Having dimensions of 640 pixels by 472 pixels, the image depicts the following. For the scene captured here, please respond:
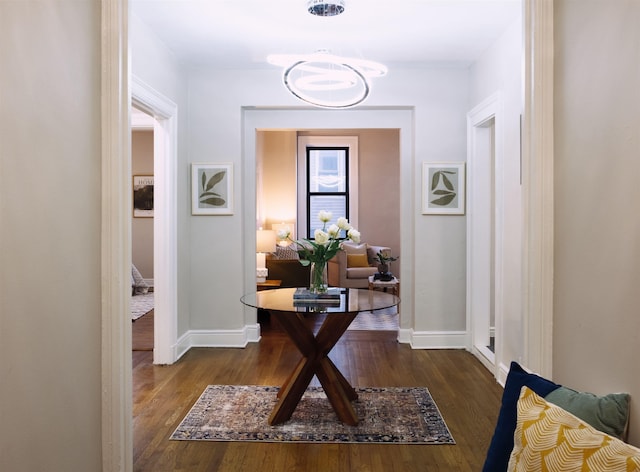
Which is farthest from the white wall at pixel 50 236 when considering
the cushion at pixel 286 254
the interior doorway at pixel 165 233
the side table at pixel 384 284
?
the side table at pixel 384 284

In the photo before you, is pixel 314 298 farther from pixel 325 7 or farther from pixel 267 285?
pixel 267 285

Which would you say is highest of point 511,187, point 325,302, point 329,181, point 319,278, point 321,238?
point 329,181

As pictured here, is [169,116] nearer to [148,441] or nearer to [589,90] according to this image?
[148,441]

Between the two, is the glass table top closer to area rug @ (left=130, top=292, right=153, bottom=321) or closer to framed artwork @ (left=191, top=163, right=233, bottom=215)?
framed artwork @ (left=191, top=163, right=233, bottom=215)

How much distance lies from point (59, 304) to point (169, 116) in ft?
9.40

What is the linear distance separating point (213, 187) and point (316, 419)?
98.5 inches

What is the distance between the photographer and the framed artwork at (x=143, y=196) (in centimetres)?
866

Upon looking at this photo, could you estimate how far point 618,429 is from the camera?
1316 millimetres

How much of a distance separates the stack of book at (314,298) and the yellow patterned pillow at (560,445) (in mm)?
1768

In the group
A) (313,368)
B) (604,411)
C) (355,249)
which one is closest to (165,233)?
(313,368)

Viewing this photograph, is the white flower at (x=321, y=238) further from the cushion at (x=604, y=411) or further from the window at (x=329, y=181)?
the window at (x=329, y=181)

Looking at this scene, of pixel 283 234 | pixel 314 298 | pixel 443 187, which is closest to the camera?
pixel 314 298

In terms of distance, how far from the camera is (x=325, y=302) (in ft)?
10.2

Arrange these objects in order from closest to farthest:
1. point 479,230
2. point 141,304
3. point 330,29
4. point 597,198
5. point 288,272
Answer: point 597,198
point 330,29
point 479,230
point 288,272
point 141,304
